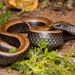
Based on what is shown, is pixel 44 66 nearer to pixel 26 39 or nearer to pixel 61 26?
pixel 26 39

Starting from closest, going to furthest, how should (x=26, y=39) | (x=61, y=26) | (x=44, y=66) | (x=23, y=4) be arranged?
(x=44, y=66) → (x=26, y=39) → (x=61, y=26) → (x=23, y=4)

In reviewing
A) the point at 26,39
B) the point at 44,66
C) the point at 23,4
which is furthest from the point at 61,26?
the point at 23,4

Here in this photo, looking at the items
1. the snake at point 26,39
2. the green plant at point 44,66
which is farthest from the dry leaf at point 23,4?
the green plant at point 44,66

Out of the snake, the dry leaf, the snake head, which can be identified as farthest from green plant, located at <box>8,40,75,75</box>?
the dry leaf

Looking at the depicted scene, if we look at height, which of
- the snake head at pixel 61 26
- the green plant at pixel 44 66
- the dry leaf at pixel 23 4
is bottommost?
the green plant at pixel 44 66

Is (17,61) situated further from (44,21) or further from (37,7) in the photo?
(37,7)

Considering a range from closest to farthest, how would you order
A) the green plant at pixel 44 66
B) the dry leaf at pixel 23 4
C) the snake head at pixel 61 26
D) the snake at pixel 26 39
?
the green plant at pixel 44 66
the snake at pixel 26 39
the snake head at pixel 61 26
the dry leaf at pixel 23 4

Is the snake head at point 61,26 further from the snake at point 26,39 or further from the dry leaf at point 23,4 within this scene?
the dry leaf at point 23,4

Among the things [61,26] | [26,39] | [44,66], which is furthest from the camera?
[61,26]

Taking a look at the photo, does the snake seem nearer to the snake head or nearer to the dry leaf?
the snake head
